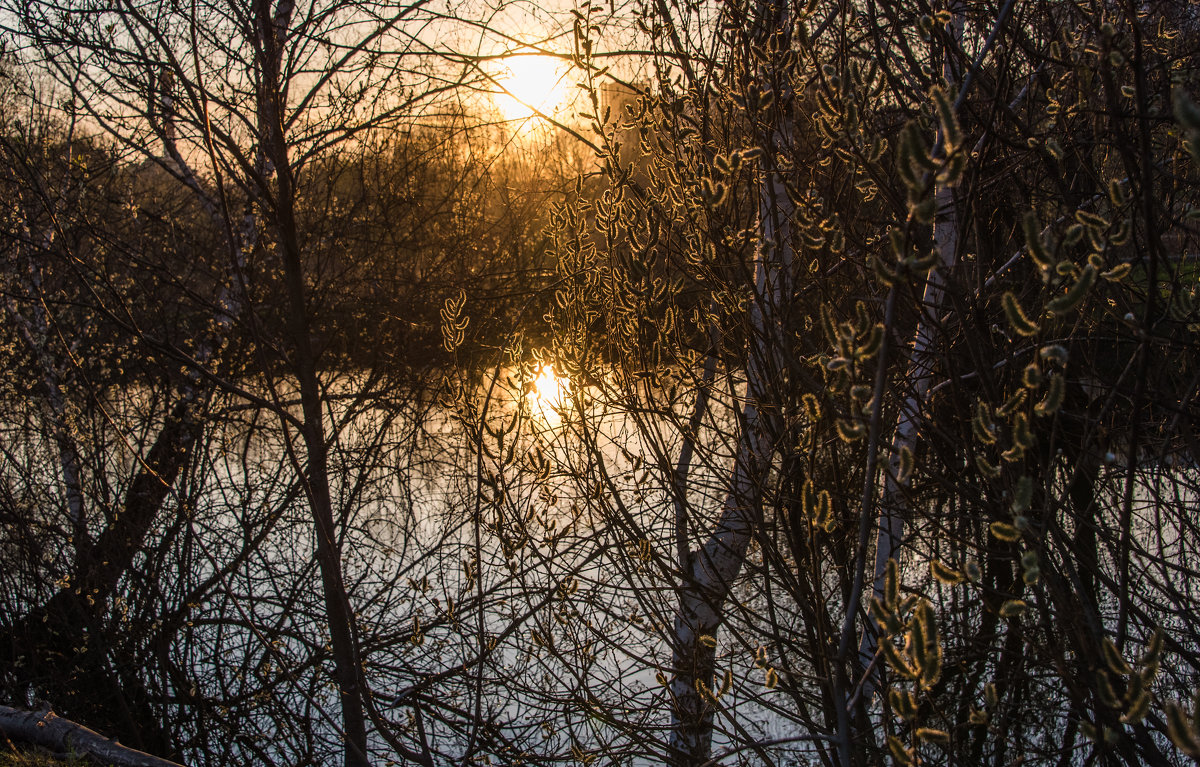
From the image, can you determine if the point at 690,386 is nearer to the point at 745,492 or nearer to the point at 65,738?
the point at 745,492

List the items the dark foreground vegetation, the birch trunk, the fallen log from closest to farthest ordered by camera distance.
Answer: the dark foreground vegetation, the birch trunk, the fallen log

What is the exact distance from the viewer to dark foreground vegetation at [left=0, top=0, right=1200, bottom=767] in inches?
54.1

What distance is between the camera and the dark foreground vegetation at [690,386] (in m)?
1.38

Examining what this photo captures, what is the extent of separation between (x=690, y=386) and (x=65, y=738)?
2754 mm

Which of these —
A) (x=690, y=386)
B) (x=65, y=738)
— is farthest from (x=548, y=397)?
(x=65, y=738)

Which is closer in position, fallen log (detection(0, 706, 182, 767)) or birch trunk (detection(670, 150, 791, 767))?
birch trunk (detection(670, 150, 791, 767))

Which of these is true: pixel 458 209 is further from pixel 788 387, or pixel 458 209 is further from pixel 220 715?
pixel 788 387

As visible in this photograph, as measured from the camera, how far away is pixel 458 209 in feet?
19.1

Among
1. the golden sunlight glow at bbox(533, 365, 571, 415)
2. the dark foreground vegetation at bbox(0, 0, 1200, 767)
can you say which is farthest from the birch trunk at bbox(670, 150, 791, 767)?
the golden sunlight glow at bbox(533, 365, 571, 415)

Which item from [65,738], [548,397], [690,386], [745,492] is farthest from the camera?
[65,738]

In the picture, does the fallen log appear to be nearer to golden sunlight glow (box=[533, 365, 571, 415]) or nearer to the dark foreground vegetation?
the dark foreground vegetation

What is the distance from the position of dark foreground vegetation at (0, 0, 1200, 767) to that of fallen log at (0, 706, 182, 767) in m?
0.76

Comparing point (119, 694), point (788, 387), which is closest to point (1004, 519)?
point (788, 387)

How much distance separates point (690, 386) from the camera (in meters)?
2.14
